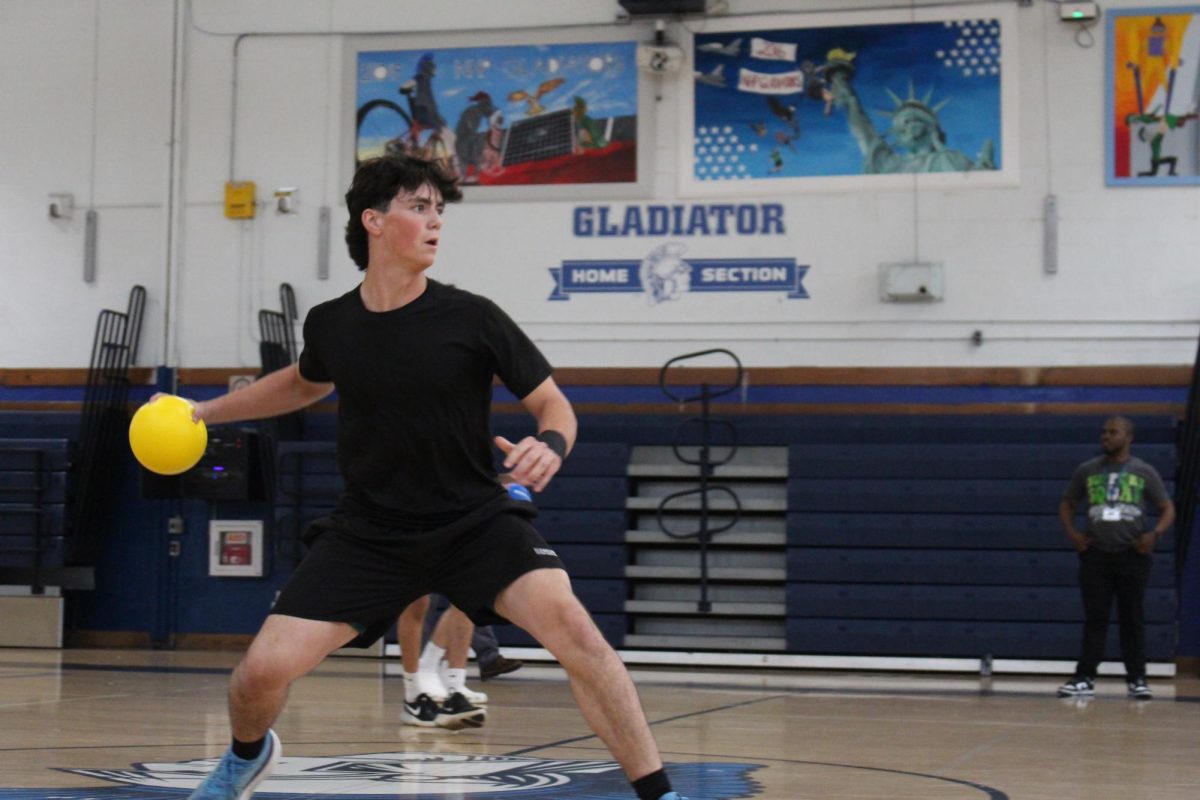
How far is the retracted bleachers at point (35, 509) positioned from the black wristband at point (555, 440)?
32.5 ft

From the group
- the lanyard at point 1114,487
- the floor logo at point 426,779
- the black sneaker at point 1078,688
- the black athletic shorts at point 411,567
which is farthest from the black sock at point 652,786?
the lanyard at point 1114,487

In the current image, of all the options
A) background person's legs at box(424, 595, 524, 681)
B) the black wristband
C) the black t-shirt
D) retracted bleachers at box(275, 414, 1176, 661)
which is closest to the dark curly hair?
the black t-shirt

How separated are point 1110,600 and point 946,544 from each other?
1.72 meters

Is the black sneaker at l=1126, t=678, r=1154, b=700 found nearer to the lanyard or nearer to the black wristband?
the lanyard

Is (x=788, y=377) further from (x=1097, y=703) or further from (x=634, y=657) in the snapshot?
(x=1097, y=703)

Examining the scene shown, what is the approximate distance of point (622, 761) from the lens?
353 centimetres

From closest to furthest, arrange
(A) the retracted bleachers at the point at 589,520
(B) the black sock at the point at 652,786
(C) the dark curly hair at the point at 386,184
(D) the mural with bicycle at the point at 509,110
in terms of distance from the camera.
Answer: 1. (B) the black sock at the point at 652,786
2. (C) the dark curly hair at the point at 386,184
3. (A) the retracted bleachers at the point at 589,520
4. (D) the mural with bicycle at the point at 509,110

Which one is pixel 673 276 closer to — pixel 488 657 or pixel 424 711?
pixel 488 657

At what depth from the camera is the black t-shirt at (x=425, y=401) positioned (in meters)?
3.82

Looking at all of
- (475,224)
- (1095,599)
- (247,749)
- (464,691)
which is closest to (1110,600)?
(1095,599)

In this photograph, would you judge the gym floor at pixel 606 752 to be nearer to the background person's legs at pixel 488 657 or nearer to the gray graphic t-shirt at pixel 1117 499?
the background person's legs at pixel 488 657

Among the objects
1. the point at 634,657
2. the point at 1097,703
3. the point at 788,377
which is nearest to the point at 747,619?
the point at 634,657

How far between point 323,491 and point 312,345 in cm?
861

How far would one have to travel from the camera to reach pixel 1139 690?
9500 millimetres
